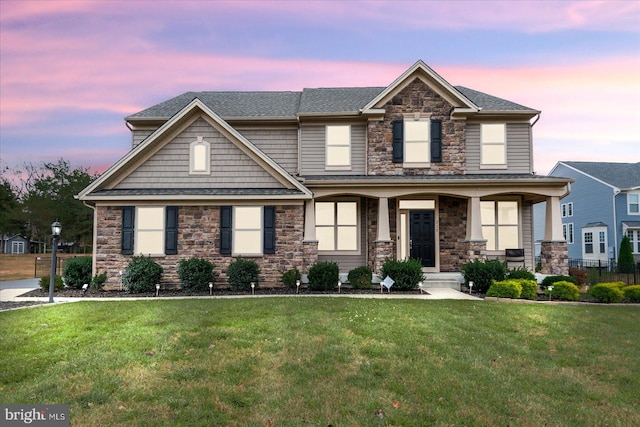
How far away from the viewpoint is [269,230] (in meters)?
13.9

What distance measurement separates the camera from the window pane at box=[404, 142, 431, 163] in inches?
630

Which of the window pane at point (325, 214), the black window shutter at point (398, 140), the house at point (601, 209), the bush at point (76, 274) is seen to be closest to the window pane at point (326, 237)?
the window pane at point (325, 214)

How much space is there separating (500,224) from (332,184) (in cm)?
743

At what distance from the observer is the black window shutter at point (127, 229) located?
13.6m

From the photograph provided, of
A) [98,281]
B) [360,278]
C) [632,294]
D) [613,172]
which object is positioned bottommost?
[632,294]

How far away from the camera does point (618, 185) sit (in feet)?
96.0

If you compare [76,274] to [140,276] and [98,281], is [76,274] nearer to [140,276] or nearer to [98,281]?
[98,281]

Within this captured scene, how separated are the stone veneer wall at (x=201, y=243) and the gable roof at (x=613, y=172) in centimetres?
2737

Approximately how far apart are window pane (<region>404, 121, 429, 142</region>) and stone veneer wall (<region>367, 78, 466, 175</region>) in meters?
0.44

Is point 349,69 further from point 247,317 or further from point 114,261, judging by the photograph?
point 247,317

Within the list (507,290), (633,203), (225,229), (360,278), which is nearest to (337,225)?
(360,278)

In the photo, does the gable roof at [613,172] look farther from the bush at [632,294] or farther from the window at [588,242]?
the bush at [632,294]

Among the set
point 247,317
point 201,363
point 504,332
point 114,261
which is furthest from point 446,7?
point 114,261

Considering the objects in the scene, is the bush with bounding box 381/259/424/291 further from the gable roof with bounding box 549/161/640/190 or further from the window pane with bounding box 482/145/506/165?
the gable roof with bounding box 549/161/640/190
